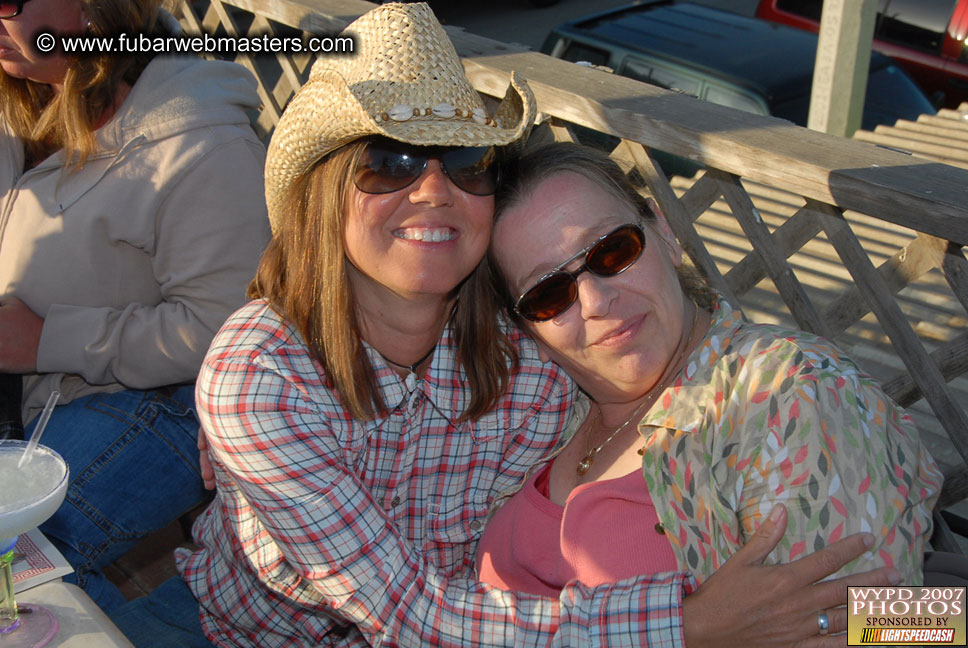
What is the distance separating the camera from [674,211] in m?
2.68

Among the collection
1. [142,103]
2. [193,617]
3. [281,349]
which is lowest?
[193,617]

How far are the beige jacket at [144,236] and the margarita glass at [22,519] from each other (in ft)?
3.06

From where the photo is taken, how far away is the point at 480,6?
1485 centimetres

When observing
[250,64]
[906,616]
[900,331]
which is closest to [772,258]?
[900,331]

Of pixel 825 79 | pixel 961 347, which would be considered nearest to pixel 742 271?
pixel 961 347

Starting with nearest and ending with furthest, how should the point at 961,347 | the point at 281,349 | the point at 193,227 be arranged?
the point at 281,349, the point at 961,347, the point at 193,227

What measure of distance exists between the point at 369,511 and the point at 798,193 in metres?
1.22

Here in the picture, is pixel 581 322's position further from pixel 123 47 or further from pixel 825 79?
pixel 825 79

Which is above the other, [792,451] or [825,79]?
[825,79]

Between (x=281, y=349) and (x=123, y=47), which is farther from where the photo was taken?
(x=123, y=47)

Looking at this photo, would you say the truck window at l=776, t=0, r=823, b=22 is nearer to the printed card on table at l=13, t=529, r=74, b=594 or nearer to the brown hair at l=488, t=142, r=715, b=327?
the brown hair at l=488, t=142, r=715, b=327

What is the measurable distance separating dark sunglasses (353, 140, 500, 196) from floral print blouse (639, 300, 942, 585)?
619 millimetres

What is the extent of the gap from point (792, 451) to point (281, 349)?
103cm

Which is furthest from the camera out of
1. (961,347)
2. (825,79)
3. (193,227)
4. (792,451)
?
(825,79)
